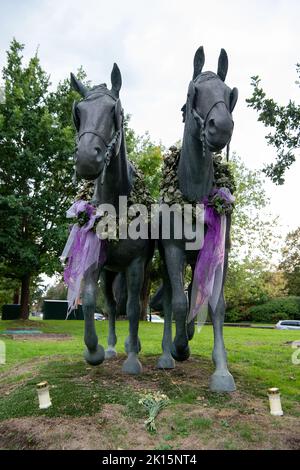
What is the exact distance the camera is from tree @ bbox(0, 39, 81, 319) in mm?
17703

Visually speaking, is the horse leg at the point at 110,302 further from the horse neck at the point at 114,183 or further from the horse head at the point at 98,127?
the horse head at the point at 98,127

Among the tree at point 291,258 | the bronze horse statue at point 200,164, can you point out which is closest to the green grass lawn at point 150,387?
the bronze horse statue at point 200,164

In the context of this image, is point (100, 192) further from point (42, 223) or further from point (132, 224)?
point (42, 223)

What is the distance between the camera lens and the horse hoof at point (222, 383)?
4960mm

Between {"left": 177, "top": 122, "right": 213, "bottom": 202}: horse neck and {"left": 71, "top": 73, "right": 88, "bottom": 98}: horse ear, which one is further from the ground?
{"left": 71, "top": 73, "right": 88, "bottom": 98}: horse ear

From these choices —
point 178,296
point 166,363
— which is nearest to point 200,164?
point 178,296

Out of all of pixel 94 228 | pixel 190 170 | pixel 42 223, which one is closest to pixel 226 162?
pixel 190 170

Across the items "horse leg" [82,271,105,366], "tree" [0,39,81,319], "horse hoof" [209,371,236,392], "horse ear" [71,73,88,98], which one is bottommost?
"horse hoof" [209,371,236,392]

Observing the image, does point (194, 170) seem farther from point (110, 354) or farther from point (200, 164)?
point (110, 354)

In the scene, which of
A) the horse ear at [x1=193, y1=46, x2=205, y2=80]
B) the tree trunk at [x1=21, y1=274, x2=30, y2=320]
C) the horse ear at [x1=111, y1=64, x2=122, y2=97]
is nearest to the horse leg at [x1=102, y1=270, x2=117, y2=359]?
the horse ear at [x1=111, y1=64, x2=122, y2=97]

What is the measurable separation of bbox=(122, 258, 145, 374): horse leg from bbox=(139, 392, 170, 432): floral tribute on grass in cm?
104

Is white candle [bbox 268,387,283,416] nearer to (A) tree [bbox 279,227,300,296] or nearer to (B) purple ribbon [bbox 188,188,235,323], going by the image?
(B) purple ribbon [bbox 188,188,235,323]

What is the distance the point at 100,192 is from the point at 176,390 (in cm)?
248
